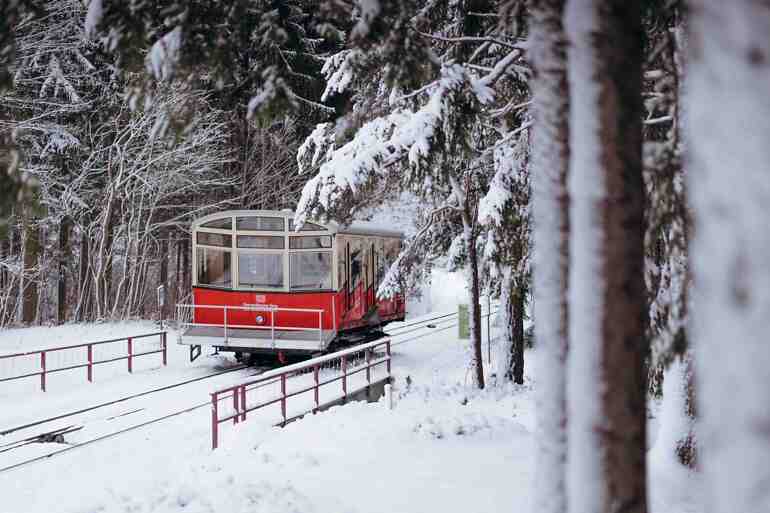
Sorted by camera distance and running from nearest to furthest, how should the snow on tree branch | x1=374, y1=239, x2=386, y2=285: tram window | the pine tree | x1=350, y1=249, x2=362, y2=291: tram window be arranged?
the pine tree, the snow on tree branch, x1=350, y1=249, x2=362, y2=291: tram window, x1=374, y1=239, x2=386, y2=285: tram window

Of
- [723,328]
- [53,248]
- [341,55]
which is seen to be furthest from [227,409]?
[53,248]

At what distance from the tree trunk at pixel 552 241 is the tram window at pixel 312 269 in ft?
45.0

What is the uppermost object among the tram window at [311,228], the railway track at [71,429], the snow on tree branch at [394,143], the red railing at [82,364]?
the snow on tree branch at [394,143]

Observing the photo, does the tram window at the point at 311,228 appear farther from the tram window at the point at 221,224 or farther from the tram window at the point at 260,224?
the tram window at the point at 221,224

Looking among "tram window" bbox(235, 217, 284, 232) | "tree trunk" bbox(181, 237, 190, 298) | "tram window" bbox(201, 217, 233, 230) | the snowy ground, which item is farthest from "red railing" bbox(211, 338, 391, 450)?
"tree trunk" bbox(181, 237, 190, 298)

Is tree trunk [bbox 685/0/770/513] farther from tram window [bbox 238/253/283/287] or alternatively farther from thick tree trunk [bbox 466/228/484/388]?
tram window [bbox 238/253/283/287]

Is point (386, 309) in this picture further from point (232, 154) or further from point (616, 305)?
point (616, 305)

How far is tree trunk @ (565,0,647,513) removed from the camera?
3.09m

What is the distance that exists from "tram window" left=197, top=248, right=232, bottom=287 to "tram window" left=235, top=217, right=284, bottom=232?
74cm

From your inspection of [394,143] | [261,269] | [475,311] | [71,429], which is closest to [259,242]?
[261,269]

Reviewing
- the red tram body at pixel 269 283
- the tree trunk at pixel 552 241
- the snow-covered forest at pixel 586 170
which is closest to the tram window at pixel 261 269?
the red tram body at pixel 269 283

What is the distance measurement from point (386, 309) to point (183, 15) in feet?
52.0

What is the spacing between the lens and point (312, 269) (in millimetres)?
17297

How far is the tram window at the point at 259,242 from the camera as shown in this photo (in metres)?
17.4
